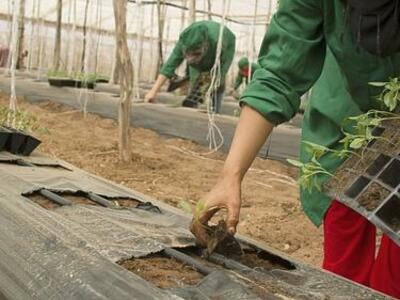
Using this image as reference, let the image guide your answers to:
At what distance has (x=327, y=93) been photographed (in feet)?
4.99

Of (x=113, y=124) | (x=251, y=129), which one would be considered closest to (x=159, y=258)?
(x=251, y=129)

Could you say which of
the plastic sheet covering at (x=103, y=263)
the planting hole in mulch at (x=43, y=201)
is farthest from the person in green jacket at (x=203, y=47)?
the plastic sheet covering at (x=103, y=263)

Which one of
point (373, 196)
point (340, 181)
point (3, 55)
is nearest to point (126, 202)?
point (340, 181)

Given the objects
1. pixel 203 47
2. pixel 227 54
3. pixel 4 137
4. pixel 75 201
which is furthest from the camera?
pixel 227 54

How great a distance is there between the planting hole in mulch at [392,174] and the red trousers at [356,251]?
377 mm

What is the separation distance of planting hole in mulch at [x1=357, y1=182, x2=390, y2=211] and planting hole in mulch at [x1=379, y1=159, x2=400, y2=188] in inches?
0.7

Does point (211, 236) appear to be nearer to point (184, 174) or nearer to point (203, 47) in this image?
point (184, 174)

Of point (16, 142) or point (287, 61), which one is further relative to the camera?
point (16, 142)

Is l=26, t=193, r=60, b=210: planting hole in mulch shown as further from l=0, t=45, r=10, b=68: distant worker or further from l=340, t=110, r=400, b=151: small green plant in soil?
l=0, t=45, r=10, b=68: distant worker

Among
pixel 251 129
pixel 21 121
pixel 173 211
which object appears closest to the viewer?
pixel 251 129

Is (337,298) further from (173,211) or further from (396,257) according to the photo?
(173,211)

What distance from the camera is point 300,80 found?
1392mm

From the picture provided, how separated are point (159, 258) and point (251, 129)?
1.15 feet

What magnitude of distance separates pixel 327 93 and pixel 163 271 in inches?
24.9
